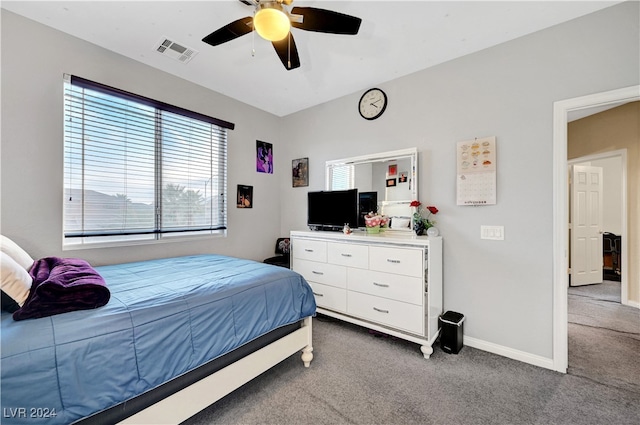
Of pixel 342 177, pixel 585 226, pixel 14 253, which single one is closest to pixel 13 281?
pixel 14 253

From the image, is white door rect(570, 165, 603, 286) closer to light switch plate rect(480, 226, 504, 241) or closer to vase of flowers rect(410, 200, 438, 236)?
light switch plate rect(480, 226, 504, 241)

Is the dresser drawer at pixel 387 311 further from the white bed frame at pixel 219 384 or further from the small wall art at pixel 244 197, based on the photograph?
the small wall art at pixel 244 197

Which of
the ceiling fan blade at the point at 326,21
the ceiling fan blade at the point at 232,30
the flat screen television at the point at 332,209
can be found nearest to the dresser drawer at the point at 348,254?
the flat screen television at the point at 332,209

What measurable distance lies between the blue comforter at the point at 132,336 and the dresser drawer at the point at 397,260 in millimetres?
884

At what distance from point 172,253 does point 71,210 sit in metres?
0.92

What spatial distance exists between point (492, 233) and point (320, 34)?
233 cm

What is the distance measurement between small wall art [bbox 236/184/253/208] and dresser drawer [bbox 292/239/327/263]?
925mm

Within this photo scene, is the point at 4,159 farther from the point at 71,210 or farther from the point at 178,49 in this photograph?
the point at 178,49

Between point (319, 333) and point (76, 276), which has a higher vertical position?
point (76, 276)

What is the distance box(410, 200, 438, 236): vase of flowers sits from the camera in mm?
2604

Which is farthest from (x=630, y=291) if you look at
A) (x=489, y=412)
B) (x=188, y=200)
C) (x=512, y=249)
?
(x=188, y=200)

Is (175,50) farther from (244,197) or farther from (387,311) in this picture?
(387,311)

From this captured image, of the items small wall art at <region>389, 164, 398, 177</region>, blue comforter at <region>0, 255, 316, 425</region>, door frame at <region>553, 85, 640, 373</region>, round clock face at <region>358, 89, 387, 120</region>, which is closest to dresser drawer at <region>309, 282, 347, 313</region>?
blue comforter at <region>0, 255, 316, 425</region>

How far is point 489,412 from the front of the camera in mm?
1610
